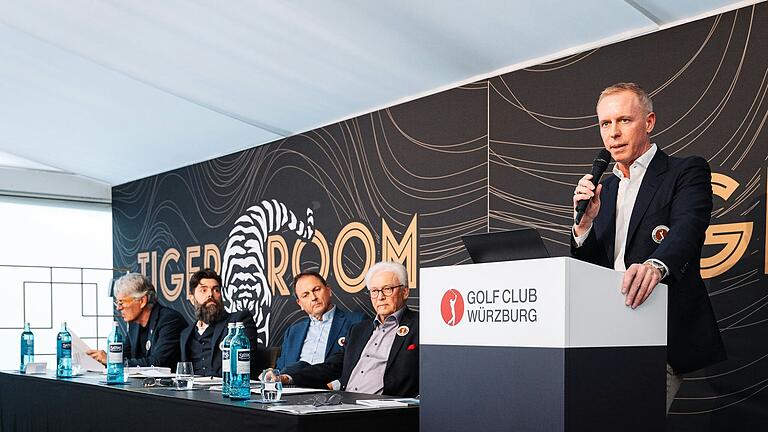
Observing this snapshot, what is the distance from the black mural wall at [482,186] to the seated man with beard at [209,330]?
76cm

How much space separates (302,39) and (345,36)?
244 mm

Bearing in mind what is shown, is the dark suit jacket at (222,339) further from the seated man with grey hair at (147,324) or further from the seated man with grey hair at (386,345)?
the seated man with grey hair at (386,345)

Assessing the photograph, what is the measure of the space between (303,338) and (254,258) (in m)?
1.57

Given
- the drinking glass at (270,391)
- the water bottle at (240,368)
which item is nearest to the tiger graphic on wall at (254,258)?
the water bottle at (240,368)

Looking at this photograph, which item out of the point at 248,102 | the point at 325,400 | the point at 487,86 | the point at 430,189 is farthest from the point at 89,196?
the point at 325,400

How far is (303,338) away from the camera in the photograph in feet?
16.6

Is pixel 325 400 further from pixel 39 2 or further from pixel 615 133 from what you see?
pixel 39 2

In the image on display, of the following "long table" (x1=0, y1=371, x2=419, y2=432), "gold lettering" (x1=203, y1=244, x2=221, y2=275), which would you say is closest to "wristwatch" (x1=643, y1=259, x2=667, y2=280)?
"long table" (x1=0, y1=371, x2=419, y2=432)

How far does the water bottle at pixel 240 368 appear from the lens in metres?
3.03

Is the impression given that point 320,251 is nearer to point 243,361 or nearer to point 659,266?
point 243,361

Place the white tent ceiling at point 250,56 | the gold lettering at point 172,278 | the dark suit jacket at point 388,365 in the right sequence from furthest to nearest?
the gold lettering at point 172,278 → the white tent ceiling at point 250,56 → the dark suit jacket at point 388,365

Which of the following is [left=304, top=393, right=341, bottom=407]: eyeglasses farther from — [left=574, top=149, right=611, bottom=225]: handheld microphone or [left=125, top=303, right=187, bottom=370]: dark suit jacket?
[left=125, top=303, right=187, bottom=370]: dark suit jacket

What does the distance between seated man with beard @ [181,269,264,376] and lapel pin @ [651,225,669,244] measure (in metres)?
2.96

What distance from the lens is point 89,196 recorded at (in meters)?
8.29
